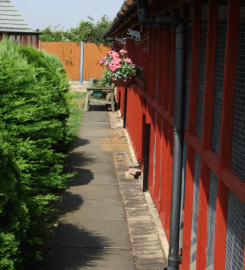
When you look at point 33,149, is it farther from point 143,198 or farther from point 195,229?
point 143,198

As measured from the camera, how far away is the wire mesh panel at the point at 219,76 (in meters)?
3.01

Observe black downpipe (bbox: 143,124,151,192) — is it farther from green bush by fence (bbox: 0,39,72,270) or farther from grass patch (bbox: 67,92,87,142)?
grass patch (bbox: 67,92,87,142)

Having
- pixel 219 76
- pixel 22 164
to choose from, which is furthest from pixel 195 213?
pixel 22 164

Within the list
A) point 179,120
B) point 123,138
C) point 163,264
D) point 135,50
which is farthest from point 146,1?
point 123,138

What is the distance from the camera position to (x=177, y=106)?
3.97 m

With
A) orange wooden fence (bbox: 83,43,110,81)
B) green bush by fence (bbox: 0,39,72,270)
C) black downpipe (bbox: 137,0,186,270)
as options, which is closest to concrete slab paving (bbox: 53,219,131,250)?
green bush by fence (bbox: 0,39,72,270)

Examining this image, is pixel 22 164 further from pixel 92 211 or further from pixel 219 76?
pixel 219 76

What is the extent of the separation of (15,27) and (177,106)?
35.8 ft

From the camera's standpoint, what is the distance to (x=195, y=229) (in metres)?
3.81

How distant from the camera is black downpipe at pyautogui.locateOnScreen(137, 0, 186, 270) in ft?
12.9

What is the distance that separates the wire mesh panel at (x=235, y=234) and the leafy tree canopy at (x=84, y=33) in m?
24.4

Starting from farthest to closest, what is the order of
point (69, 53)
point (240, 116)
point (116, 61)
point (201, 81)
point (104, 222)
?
point (69, 53) → point (116, 61) → point (104, 222) → point (201, 81) → point (240, 116)

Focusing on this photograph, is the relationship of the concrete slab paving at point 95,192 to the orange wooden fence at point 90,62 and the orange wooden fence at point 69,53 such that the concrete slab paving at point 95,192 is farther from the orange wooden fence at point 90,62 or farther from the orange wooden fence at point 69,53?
the orange wooden fence at point 69,53

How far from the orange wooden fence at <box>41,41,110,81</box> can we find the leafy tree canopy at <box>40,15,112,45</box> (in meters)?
1.84
